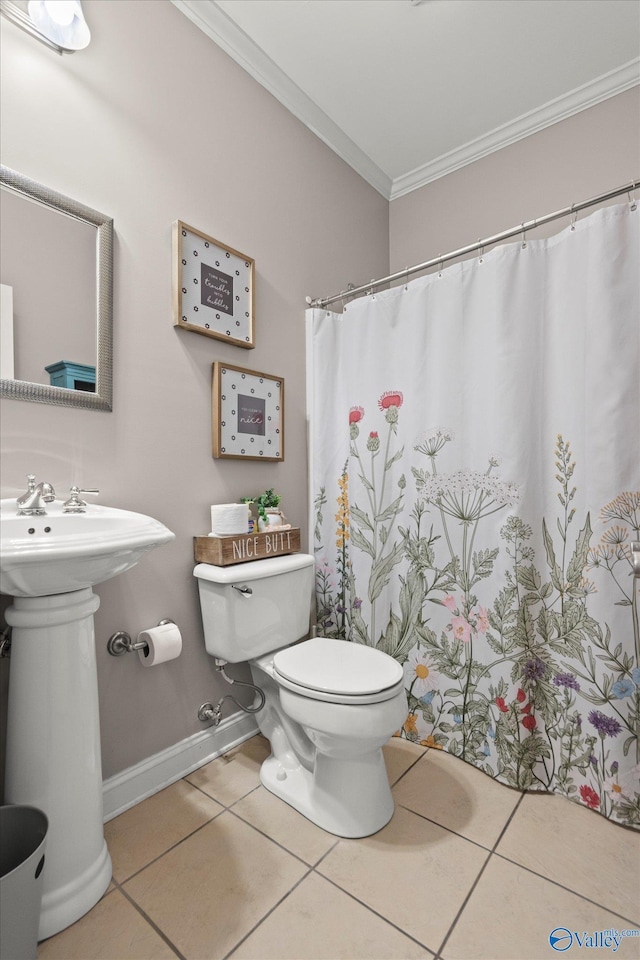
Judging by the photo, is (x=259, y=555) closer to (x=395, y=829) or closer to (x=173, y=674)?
(x=173, y=674)

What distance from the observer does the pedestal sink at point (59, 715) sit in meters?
1.00

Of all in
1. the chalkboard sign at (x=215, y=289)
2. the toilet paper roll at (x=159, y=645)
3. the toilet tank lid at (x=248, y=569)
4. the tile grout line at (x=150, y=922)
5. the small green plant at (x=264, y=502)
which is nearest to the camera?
the tile grout line at (x=150, y=922)

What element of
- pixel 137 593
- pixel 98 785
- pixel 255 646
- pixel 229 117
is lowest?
pixel 98 785

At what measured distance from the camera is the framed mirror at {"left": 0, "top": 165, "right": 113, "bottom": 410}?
118 cm

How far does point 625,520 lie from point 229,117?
6.27 ft

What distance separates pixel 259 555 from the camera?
165 cm

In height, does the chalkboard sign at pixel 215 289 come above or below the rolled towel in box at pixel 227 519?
above

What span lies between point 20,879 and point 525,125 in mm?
2992

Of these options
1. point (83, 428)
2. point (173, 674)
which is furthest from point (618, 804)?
point (83, 428)

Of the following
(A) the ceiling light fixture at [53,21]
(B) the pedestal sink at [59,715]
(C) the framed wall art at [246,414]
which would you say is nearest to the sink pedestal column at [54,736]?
(B) the pedestal sink at [59,715]

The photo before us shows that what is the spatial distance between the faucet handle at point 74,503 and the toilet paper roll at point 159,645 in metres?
0.43

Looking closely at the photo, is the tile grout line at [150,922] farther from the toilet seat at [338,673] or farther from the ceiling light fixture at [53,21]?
the ceiling light fixture at [53,21]

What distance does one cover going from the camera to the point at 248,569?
1.53 m

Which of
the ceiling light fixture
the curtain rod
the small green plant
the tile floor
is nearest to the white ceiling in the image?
the ceiling light fixture
